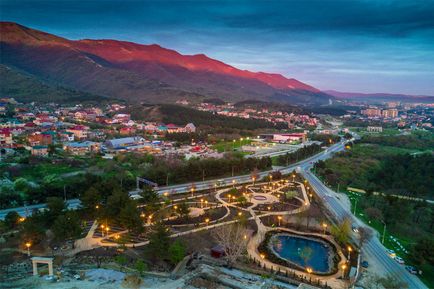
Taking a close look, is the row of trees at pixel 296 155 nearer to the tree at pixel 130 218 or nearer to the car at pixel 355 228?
the car at pixel 355 228

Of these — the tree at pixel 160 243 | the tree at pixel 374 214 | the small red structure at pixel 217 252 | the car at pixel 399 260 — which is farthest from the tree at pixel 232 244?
the tree at pixel 374 214

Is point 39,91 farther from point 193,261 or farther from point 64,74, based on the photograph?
point 193,261

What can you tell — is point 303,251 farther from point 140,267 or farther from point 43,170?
point 43,170

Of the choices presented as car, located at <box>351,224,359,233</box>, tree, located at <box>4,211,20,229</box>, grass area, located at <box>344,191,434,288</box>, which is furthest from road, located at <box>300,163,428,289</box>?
tree, located at <box>4,211,20,229</box>

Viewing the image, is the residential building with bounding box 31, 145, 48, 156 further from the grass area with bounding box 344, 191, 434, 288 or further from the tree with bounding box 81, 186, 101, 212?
the grass area with bounding box 344, 191, 434, 288

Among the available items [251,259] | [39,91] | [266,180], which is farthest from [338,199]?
[39,91]
